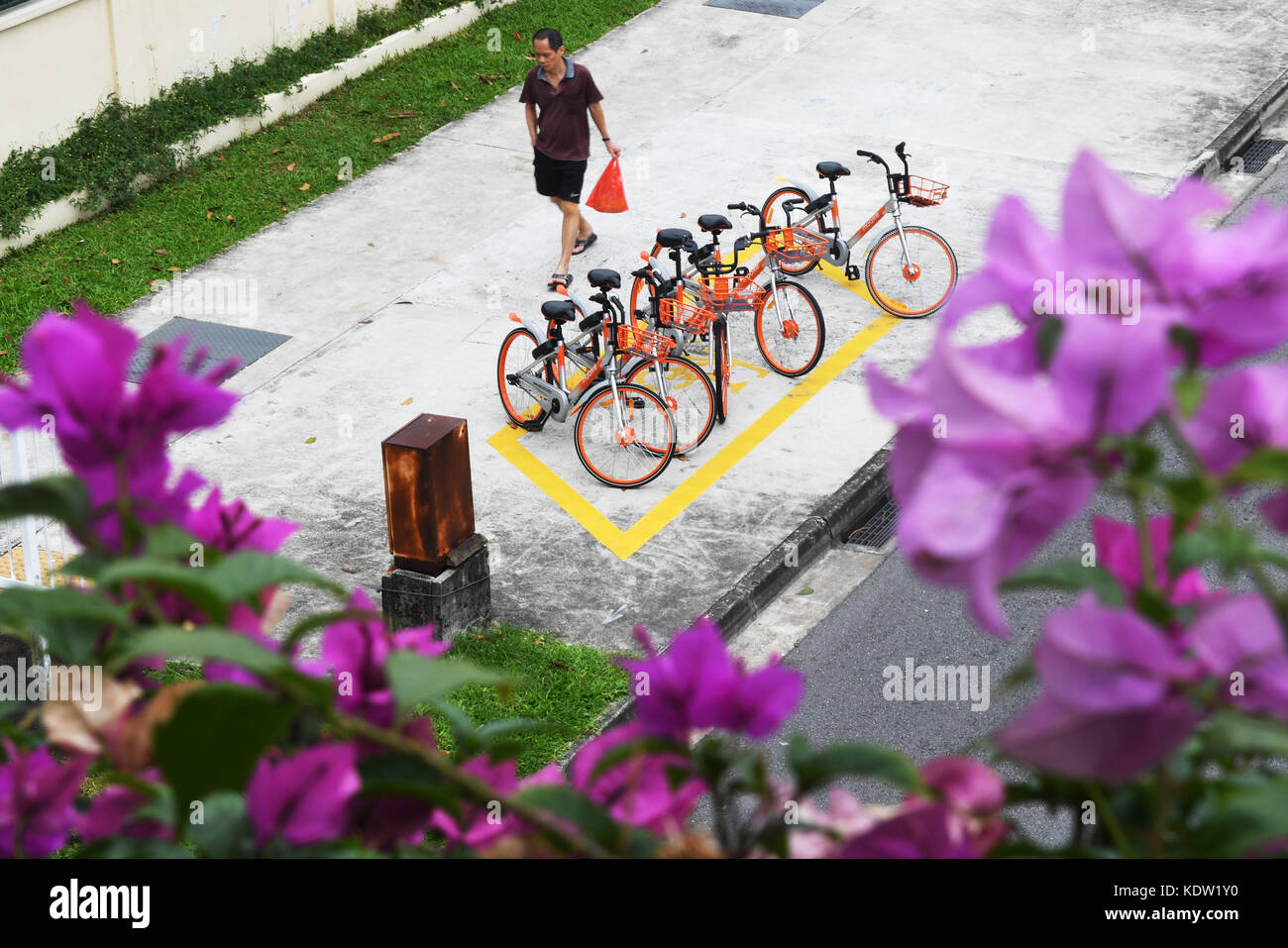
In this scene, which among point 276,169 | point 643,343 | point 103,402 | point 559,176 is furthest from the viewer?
point 276,169

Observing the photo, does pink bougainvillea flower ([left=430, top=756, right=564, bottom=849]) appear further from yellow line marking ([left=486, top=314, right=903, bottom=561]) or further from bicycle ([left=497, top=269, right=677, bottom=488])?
bicycle ([left=497, top=269, right=677, bottom=488])

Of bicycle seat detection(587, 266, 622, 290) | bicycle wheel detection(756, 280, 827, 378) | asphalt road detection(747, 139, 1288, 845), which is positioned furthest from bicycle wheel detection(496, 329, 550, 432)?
asphalt road detection(747, 139, 1288, 845)

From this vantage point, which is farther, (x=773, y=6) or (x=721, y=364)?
(x=773, y=6)

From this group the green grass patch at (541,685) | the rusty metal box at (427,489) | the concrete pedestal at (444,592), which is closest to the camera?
the green grass patch at (541,685)

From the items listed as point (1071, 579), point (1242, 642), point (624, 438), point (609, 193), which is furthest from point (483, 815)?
point (609, 193)

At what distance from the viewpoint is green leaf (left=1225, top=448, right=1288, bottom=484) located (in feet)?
2.84

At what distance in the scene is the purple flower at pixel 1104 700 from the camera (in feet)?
2.86

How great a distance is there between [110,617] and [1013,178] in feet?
41.5

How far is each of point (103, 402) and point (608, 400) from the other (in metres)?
7.64

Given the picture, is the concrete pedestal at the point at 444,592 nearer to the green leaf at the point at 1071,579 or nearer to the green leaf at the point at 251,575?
the green leaf at the point at 251,575

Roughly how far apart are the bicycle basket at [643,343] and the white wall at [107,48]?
5808 mm

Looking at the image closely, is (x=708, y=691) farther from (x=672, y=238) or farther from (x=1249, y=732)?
(x=672, y=238)

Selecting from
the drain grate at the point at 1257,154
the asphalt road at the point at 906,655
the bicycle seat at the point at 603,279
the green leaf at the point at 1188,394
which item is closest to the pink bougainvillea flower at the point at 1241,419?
the green leaf at the point at 1188,394

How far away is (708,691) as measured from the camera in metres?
1.20
